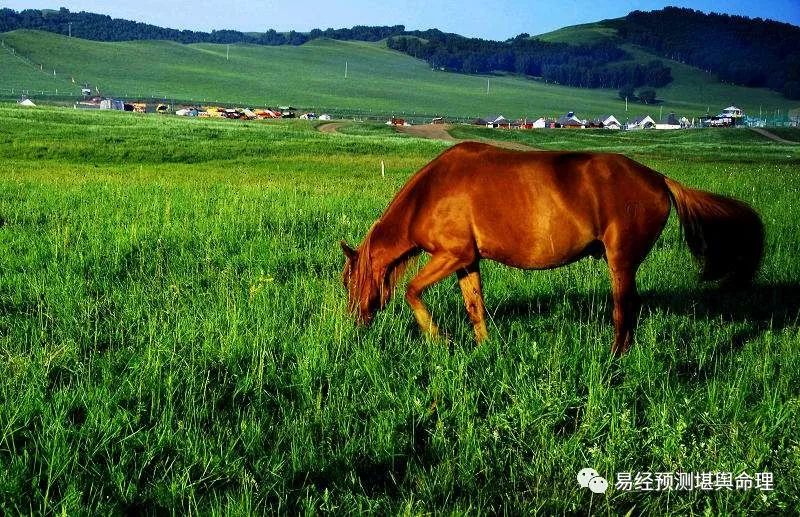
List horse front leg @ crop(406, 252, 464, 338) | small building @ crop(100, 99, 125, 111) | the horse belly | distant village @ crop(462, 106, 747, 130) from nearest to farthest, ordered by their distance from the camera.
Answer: the horse belly → horse front leg @ crop(406, 252, 464, 338) → small building @ crop(100, 99, 125, 111) → distant village @ crop(462, 106, 747, 130)

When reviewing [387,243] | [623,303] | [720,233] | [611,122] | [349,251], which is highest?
[611,122]

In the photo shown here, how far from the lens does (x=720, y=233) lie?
6.97 metres

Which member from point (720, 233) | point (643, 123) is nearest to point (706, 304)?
point (720, 233)

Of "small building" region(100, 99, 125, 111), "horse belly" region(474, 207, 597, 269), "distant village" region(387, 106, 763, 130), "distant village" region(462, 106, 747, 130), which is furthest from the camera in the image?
"distant village" region(462, 106, 747, 130)

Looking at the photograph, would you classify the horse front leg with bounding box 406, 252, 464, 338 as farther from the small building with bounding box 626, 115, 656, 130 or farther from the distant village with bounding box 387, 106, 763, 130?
the small building with bounding box 626, 115, 656, 130

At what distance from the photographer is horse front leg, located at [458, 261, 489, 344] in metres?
6.51

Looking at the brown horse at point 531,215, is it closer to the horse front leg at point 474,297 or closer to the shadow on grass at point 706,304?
the horse front leg at point 474,297

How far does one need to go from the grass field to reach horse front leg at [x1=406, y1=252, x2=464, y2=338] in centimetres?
18

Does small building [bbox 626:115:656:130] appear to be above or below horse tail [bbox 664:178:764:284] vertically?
above

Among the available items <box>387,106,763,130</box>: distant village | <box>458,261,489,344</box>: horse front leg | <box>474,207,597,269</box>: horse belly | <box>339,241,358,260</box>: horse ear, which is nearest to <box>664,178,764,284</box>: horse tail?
<box>474,207,597,269</box>: horse belly

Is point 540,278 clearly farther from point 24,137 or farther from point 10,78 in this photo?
point 10,78

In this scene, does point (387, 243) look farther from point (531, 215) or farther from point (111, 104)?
point (111, 104)

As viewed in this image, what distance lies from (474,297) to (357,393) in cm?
176

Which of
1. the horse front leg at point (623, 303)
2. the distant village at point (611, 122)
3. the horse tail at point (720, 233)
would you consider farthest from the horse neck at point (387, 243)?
the distant village at point (611, 122)
